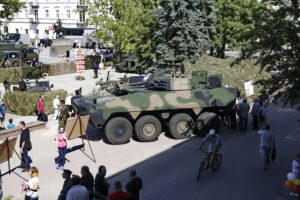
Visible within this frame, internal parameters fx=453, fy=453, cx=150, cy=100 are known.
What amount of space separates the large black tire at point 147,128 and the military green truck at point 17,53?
26.9 m

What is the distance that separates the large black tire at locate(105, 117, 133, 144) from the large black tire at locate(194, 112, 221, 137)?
2590mm

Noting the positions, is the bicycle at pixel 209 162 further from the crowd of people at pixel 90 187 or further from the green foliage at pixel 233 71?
the green foliage at pixel 233 71

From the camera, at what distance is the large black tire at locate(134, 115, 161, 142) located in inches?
628

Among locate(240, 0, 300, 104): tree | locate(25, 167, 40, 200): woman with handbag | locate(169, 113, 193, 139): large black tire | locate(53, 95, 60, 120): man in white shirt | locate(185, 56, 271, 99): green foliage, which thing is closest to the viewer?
locate(25, 167, 40, 200): woman with handbag

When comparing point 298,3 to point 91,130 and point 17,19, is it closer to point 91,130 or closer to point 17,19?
point 91,130

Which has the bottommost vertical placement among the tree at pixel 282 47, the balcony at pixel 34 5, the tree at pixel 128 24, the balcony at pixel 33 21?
the tree at pixel 282 47

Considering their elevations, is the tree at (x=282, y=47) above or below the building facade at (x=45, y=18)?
below

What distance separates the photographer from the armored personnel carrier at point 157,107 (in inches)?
616

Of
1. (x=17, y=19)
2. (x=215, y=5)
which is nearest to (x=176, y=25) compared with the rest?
(x=215, y=5)

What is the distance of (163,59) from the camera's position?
1116 inches

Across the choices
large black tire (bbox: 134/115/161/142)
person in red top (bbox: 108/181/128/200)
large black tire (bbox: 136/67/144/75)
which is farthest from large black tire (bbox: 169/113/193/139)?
large black tire (bbox: 136/67/144/75)

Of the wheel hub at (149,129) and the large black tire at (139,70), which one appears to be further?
the large black tire at (139,70)

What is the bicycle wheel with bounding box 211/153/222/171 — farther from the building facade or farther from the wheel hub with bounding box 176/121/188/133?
the building facade

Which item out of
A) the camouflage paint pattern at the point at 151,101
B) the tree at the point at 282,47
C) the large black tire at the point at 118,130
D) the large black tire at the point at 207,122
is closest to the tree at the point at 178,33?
Answer: the camouflage paint pattern at the point at 151,101
